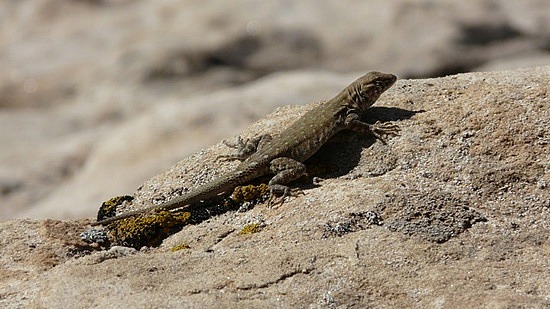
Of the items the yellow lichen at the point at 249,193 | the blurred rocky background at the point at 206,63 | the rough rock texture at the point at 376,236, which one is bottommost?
the rough rock texture at the point at 376,236

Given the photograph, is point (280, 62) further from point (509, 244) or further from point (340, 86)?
point (509, 244)

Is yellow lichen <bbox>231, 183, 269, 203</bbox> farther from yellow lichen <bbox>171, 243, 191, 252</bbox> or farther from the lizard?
yellow lichen <bbox>171, 243, 191, 252</bbox>

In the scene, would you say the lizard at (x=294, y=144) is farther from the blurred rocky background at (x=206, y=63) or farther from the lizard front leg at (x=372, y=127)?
the blurred rocky background at (x=206, y=63)

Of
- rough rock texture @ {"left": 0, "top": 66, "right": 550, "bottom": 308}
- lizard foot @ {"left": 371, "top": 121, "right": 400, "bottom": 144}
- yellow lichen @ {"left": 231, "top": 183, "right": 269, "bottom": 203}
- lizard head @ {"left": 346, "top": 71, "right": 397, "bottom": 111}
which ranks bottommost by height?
rough rock texture @ {"left": 0, "top": 66, "right": 550, "bottom": 308}

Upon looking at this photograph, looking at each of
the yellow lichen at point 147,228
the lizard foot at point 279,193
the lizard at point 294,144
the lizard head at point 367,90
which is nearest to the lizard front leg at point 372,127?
the lizard at point 294,144

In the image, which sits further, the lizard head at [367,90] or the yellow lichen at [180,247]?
the lizard head at [367,90]

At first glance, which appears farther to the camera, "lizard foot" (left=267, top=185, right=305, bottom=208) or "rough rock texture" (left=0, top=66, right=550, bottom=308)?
"lizard foot" (left=267, top=185, right=305, bottom=208)

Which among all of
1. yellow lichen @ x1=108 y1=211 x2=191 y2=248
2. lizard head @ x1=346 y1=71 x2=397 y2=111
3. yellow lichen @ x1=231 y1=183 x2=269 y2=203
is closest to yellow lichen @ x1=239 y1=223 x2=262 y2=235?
yellow lichen @ x1=231 y1=183 x2=269 y2=203
